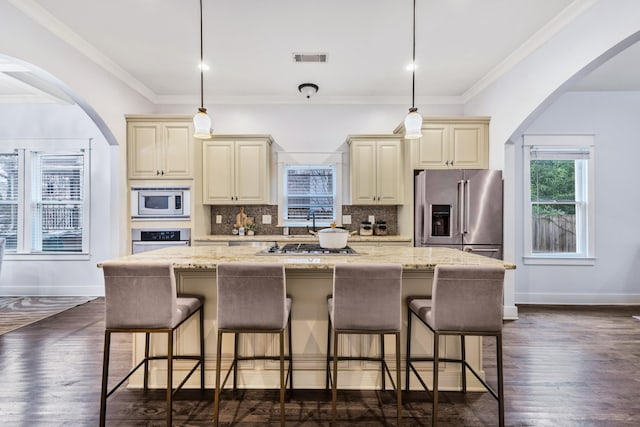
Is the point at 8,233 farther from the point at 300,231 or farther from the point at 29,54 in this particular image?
the point at 300,231

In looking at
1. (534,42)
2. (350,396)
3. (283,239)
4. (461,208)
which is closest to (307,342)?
(350,396)

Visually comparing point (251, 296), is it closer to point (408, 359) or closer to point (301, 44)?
point (408, 359)

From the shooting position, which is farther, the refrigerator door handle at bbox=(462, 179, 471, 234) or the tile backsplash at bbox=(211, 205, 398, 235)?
the tile backsplash at bbox=(211, 205, 398, 235)

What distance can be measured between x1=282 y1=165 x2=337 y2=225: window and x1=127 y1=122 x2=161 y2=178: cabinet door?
5.83 feet

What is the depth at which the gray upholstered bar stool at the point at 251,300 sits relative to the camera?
5.59ft

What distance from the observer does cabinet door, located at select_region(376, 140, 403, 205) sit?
4.30 m

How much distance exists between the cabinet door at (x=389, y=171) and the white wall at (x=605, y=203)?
65.2 inches

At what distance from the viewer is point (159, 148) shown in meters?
3.98

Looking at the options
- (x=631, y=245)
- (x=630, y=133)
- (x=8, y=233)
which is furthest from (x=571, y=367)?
(x=8, y=233)

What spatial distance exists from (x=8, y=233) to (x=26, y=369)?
3.38m

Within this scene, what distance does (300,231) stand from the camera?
474 cm

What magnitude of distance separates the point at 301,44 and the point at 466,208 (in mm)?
2582

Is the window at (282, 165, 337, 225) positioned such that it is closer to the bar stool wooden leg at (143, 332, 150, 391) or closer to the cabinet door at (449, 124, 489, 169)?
the cabinet door at (449, 124, 489, 169)

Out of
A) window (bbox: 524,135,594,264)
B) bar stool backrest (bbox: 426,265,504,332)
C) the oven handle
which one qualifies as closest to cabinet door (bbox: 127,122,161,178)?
the oven handle
